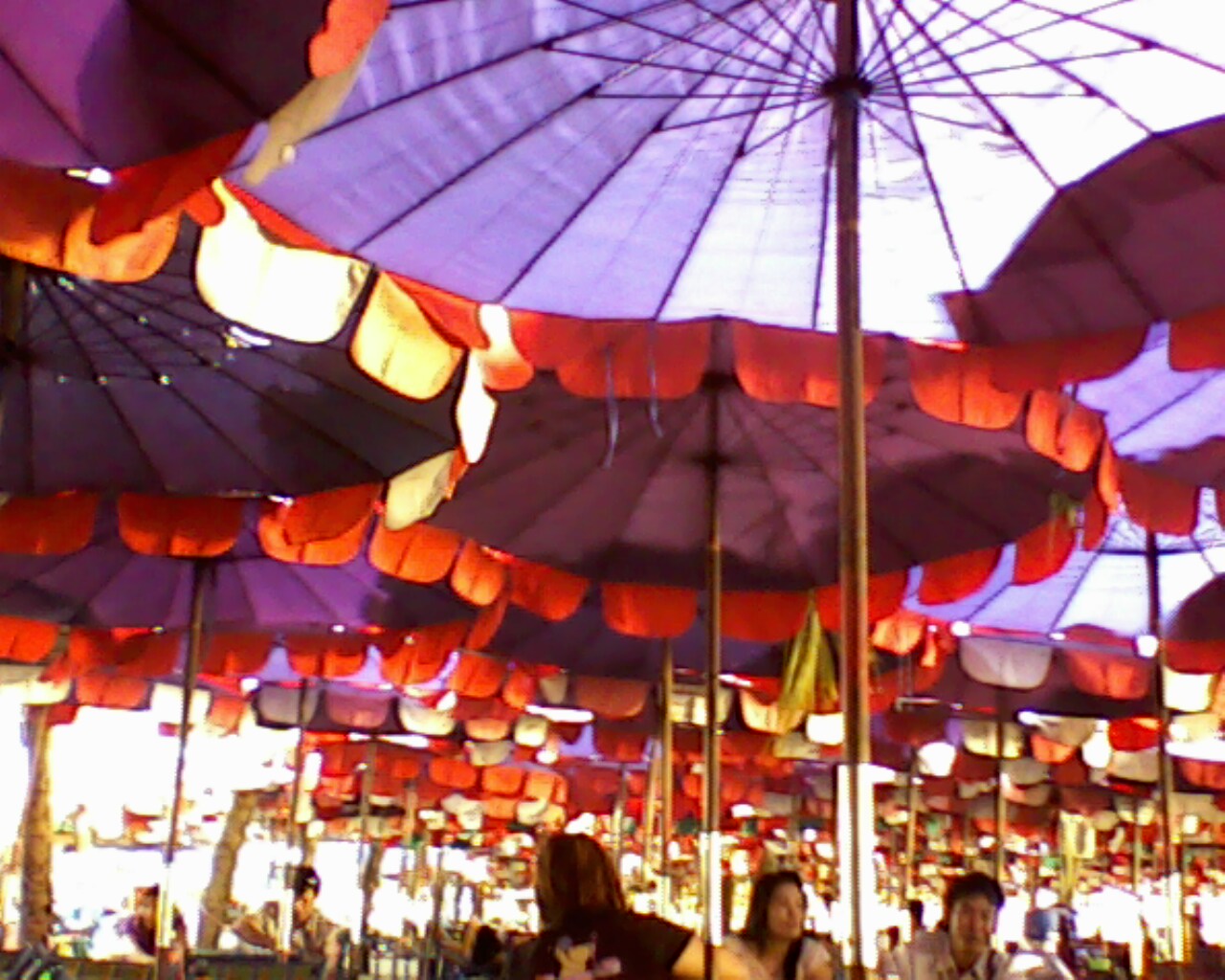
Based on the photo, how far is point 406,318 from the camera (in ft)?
18.4

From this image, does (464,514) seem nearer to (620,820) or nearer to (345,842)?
(620,820)

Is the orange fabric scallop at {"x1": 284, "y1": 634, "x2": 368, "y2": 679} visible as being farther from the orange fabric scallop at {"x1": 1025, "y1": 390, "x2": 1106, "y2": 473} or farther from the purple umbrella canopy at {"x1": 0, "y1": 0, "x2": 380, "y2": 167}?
the purple umbrella canopy at {"x1": 0, "y1": 0, "x2": 380, "y2": 167}

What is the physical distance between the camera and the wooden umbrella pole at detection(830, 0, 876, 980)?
4488 mm

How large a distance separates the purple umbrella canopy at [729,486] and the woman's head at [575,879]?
124 inches

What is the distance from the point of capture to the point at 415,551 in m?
8.98

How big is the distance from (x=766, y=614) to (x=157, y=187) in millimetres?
6246

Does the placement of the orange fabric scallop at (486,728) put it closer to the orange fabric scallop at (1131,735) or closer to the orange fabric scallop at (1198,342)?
the orange fabric scallop at (1131,735)

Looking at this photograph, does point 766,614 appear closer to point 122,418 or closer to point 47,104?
point 122,418

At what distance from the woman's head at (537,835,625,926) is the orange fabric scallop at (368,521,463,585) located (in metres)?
4.09

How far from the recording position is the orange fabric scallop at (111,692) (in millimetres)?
16375

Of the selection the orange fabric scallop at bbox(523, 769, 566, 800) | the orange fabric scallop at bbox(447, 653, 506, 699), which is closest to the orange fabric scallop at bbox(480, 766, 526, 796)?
the orange fabric scallop at bbox(523, 769, 566, 800)

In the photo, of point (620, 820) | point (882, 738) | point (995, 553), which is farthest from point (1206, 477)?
point (620, 820)

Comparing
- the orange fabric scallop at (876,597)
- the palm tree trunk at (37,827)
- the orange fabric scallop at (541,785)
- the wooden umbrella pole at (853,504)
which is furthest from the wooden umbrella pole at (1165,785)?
the orange fabric scallop at (541,785)

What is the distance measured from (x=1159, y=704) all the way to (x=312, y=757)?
668 inches
